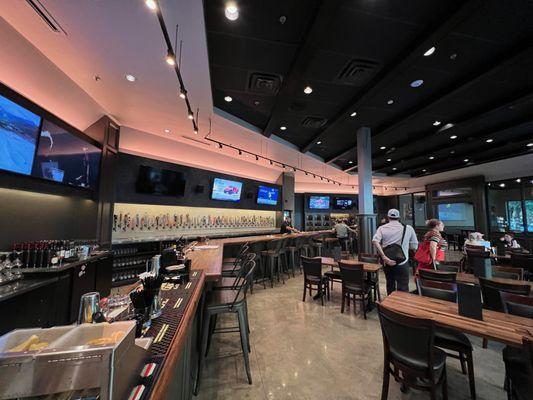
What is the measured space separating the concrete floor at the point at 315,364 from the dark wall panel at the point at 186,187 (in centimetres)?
413

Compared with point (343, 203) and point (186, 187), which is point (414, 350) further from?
point (343, 203)

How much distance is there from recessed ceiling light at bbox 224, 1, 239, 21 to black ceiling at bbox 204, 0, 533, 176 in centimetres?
8

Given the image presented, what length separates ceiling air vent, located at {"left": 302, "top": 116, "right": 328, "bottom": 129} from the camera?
5.57m

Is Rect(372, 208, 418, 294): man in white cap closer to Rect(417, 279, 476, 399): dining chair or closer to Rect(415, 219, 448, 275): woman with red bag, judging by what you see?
Rect(415, 219, 448, 275): woman with red bag

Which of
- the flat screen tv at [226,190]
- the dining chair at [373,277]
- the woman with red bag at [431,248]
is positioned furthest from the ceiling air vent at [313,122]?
the flat screen tv at [226,190]

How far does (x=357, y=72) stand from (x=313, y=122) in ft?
6.47

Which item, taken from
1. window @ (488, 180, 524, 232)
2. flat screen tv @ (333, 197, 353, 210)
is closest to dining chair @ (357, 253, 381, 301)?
window @ (488, 180, 524, 232)

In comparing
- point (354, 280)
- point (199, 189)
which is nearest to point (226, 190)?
point (199, 189)

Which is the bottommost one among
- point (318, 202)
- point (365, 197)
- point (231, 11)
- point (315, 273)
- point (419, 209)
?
point (315, 273)

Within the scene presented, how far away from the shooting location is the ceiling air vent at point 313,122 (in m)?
5.57

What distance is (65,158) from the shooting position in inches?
149

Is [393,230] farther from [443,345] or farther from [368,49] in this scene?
[368,49]

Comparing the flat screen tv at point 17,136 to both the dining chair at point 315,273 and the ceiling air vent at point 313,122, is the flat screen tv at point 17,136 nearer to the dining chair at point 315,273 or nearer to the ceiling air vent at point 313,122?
the dining chair at point 315,273

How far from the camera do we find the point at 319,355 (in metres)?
2.76
